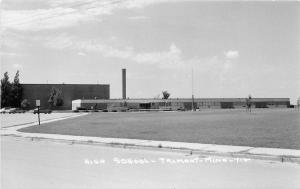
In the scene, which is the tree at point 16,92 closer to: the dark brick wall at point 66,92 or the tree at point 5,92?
the tree at point 5,92

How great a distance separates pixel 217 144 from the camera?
15328mm

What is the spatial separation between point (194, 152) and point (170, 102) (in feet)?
350

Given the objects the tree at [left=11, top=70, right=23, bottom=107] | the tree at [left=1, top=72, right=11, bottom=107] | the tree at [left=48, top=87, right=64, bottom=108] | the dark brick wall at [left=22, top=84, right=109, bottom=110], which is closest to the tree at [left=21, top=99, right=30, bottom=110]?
the tree at [left=11, top=70, right=23, bottom=107]

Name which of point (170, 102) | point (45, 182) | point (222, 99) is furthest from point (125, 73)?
point (45, 182)

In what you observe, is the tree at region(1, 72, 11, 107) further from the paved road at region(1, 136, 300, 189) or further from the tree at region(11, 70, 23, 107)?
the paved road at region(1, 136, 300, 189)

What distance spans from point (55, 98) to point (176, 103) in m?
33.9

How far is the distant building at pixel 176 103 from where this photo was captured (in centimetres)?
11206

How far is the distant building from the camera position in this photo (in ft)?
368

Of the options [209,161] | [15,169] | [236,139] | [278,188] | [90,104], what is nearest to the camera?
[278,188]

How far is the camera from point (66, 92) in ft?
396

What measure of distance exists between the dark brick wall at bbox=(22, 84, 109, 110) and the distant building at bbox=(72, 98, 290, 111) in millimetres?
5882

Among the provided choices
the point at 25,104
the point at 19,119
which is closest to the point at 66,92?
the point at 25,104

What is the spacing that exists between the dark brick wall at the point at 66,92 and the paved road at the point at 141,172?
4244 inches

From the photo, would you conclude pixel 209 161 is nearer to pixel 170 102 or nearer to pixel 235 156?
pixel 235 156
